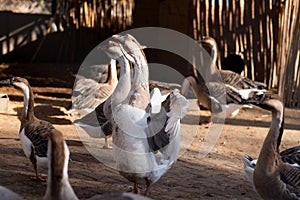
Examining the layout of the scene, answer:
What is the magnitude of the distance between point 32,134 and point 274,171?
2748 mm

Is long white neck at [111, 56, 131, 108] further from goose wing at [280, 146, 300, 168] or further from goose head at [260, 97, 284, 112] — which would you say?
goose wing at [280, 146, 300, 168]

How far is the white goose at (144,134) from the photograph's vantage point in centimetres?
538

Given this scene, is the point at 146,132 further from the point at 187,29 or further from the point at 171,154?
the point at 187,29

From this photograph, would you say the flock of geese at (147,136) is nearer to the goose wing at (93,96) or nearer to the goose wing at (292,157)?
the goose wing at (292,157)

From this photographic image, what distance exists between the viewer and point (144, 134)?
5.44m

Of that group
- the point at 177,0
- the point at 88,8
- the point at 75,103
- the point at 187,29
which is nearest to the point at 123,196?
the point at 75,103

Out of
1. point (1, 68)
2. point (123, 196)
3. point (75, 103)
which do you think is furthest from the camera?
point (1, 68)

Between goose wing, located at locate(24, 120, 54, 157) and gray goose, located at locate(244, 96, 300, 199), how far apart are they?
2.28 metres

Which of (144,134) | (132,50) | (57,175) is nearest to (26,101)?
(132,50)

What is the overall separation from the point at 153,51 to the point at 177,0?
1.97 metres

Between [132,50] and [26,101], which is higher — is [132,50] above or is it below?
above

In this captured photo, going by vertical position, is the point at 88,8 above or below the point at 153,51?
above

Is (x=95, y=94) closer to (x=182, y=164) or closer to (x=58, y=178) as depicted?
(x=182, y=164)

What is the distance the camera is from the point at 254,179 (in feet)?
17.1
